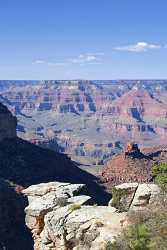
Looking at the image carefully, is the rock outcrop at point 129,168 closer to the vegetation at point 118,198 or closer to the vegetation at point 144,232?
the vegetation at point 118,198

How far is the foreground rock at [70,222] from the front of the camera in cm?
3431

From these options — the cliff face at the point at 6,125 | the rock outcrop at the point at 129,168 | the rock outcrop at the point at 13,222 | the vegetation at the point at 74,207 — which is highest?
the vegetation at the point at 74,207

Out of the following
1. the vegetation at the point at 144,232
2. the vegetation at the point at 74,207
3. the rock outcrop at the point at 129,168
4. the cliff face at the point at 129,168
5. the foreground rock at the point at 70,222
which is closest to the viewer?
the vegetation at the point at 144,232

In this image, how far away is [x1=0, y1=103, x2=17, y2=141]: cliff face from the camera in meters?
132

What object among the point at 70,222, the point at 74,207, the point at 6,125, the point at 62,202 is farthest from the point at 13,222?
the point at 6,125

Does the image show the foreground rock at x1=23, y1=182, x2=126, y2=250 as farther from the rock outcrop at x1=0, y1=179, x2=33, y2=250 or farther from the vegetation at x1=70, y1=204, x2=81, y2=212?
the rock outcrop at x1=0, y1=179, x2=33, y2=250

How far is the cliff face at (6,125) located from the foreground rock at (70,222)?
88574mm

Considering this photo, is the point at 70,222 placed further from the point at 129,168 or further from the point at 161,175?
the point at 129,168

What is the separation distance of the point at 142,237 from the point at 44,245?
8.82 m

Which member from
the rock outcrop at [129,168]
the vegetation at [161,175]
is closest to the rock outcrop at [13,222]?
the vegetation at [161,175]

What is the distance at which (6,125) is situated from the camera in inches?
5374

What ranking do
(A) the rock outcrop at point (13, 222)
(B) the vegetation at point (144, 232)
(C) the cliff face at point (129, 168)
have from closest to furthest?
(B) the vegetation at point (144, 232) < (A) the rock outcrop at point (13, 222) < (C) the cliff face at point (129, 168)

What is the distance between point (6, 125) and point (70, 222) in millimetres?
102635

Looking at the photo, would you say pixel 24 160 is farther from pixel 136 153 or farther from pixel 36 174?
pixel 136 153
